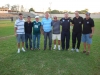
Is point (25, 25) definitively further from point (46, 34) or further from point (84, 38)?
point (84, 38)

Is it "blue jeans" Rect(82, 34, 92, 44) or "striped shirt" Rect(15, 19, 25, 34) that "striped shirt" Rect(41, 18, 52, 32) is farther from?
"blue jeans" Rect(82, 34, 92, 44)

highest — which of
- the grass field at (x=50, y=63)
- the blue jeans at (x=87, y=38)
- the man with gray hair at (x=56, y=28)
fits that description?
the man with gray hair at (x=56, y=28)

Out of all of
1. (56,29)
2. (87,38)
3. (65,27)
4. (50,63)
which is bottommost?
(50,63)

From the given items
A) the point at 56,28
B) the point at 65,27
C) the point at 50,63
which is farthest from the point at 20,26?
the point at 50,63

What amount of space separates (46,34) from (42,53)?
1032 millimetres

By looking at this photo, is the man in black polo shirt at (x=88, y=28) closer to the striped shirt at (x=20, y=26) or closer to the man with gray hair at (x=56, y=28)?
the man with gray hair at (x=56, y=28)

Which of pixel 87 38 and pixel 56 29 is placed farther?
pixel 56 29

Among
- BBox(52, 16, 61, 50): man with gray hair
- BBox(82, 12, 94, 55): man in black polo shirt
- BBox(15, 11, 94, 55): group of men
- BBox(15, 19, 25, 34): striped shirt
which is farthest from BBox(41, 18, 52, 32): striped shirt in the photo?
BBox(82, 12, 94, 55): man in black polo shirt

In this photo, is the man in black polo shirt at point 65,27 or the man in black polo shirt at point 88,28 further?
the man in black polo shirt at point 65,27

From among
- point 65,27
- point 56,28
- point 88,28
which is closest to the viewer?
point 88,28

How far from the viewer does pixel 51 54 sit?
7.80m

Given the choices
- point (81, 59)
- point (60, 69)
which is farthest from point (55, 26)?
point (60, 69)

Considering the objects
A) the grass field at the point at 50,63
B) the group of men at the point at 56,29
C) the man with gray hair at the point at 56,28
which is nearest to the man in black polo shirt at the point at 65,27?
the group of men at the point at 56,29

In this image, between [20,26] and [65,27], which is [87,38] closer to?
[65,27]
